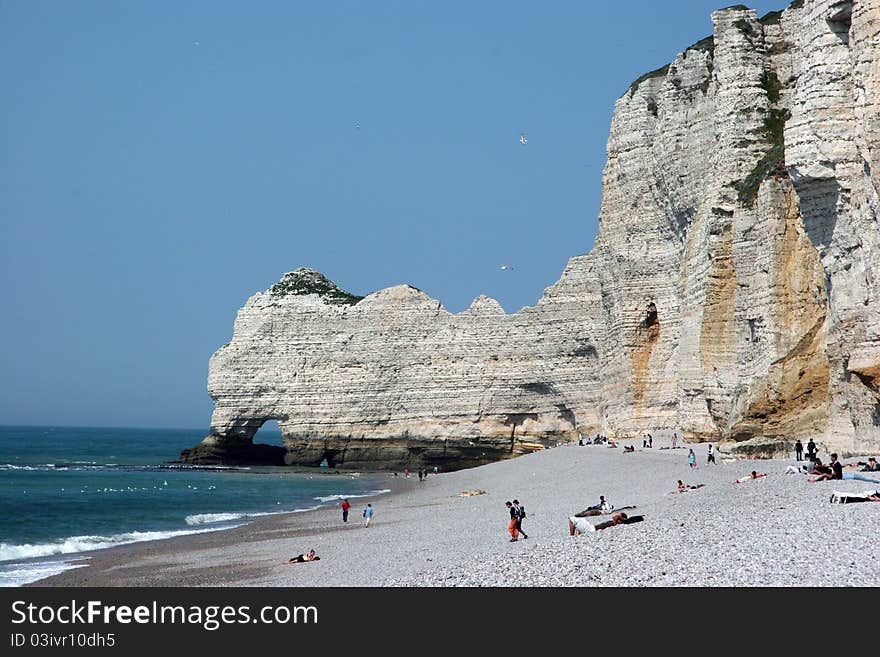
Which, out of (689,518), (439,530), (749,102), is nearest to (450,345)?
(749,102)

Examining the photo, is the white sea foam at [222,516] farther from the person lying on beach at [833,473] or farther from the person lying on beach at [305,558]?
the person lying on beach at [833,473]

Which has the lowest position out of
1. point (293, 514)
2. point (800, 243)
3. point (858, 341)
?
point (293, 514)

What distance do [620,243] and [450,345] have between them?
1441 centimetres

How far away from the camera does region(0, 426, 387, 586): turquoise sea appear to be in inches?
892

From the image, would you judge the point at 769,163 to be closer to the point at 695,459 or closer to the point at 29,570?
the point at 695,459

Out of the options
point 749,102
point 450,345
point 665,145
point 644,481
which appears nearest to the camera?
point 644,481

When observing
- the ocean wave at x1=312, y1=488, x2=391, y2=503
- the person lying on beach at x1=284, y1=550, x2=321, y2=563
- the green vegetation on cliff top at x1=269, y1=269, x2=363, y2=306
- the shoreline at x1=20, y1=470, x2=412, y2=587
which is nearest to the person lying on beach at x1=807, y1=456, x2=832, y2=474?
the person lying on beach at x1=284, y1=550, x2=321, y2=563

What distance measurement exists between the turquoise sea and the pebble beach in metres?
1.36

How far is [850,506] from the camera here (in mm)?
13758

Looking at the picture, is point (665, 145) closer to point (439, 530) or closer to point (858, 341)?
point (858, 341)

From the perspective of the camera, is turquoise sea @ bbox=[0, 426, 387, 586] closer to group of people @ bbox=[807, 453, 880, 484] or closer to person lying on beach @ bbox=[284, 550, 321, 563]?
person lying on beach @ bbox=[284, 550, 321, 563]

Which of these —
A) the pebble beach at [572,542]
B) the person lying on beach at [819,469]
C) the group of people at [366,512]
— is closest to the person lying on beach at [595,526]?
the pebble beach at [572,542]

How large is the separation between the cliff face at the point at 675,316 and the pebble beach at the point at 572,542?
270cm
